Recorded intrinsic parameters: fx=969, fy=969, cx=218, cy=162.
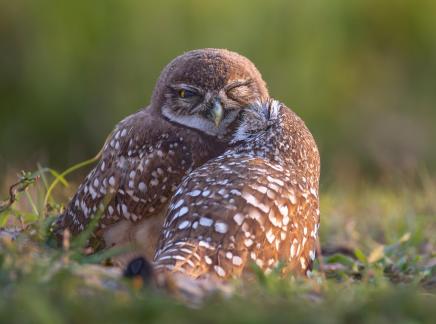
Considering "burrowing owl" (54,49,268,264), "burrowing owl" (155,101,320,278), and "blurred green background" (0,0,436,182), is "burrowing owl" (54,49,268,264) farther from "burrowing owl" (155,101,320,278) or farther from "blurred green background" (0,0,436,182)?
"blurred green background" (0,0,436,182)

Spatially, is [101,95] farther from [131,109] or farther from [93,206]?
[93,206]

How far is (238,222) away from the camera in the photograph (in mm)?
4285

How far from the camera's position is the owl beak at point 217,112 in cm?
544

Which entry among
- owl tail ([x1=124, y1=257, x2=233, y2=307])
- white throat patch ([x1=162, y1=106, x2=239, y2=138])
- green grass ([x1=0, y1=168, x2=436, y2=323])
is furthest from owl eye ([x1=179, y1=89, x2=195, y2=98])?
owl tail ([x1=124, y1=257, x2=233, y2=307])

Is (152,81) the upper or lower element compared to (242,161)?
lower

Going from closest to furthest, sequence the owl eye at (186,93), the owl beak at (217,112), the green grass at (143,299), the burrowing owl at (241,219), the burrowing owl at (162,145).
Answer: the green grass at (143,299)
the burrowing owl at (241,219)
the burrowing owl at (162,145)
the owl beak at (217,112)
the owl eye at (186,93)

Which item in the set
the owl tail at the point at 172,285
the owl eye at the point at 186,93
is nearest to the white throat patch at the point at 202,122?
the owl eye at the point at 186,93

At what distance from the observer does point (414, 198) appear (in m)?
7.60

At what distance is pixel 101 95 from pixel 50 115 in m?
0.73

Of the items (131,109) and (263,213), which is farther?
(131,109)

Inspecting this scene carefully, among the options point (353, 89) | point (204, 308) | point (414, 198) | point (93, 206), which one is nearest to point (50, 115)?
point (353, 89)

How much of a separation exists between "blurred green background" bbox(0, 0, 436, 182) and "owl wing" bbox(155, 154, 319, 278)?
25.4 ft

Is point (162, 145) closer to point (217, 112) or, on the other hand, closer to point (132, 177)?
point (132, 177)

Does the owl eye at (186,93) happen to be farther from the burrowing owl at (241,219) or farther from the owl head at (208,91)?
the burrowing owl at (241,219)
